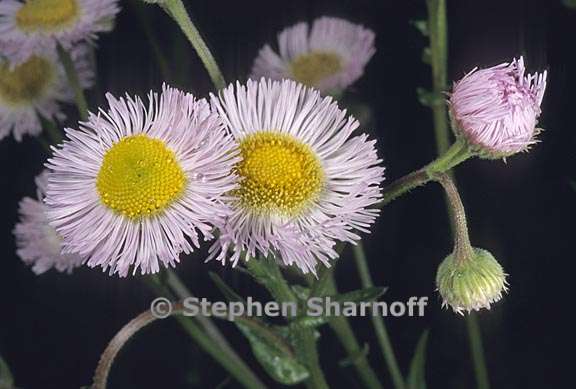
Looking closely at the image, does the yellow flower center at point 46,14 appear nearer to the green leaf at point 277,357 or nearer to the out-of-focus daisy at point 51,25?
the out-of-focus daisy at point 51,25

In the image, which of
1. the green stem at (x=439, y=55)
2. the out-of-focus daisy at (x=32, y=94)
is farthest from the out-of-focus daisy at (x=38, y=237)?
the green stem at (x=439, y=55)

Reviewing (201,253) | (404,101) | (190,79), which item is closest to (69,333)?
(201,253)

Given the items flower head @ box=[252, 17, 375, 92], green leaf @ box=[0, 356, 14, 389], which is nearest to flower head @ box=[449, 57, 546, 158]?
flower head @ box=[252, 17, 375, 92]

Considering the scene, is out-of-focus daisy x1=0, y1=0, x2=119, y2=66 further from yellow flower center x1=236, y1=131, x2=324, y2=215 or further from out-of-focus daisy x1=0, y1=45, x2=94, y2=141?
yellow flower center x1=236, y1=131, x2=324, y2=215

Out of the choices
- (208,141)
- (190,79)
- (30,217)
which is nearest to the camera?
(208,141)

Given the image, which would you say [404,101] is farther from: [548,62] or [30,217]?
[30,217]
